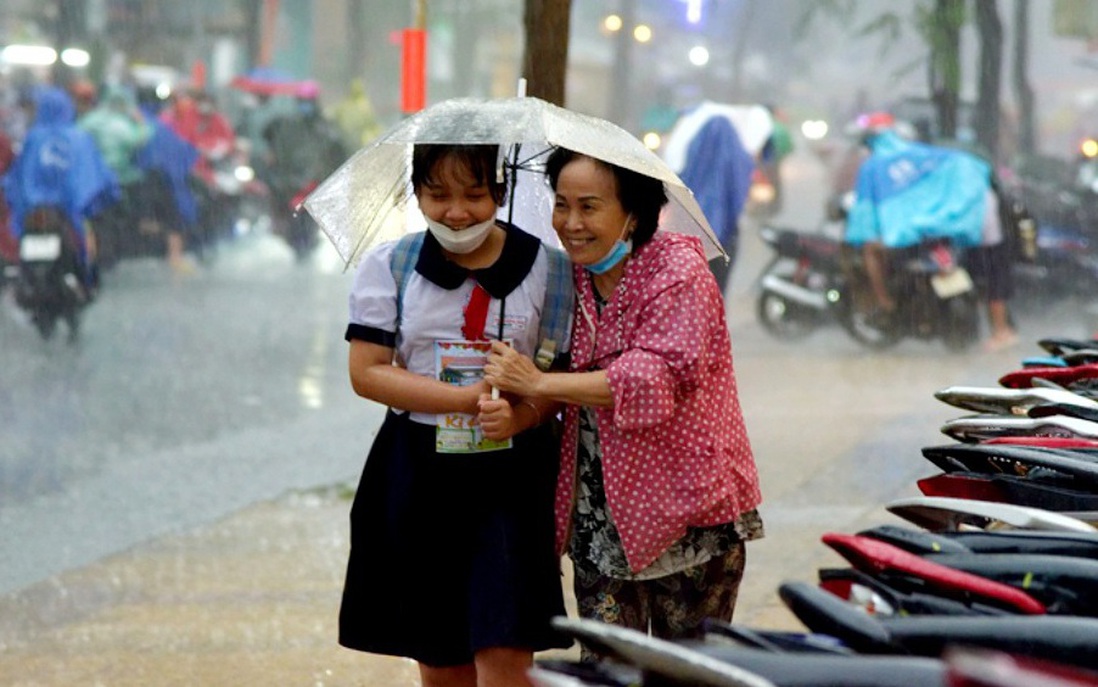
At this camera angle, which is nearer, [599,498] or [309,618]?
[599,498]

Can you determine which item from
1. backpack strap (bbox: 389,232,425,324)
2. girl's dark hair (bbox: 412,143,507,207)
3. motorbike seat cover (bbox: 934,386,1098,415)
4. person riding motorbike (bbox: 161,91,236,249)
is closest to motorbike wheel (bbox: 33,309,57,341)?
person riding motorbike (bbox: 161,91,236,249)

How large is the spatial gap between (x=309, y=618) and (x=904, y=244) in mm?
8522

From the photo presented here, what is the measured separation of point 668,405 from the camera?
332 cm

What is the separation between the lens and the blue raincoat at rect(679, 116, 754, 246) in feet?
36.4

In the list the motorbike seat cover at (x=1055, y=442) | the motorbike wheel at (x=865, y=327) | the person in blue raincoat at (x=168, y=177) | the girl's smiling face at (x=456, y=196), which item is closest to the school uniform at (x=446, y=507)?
the girl's smiling face at (x=456, y=196)

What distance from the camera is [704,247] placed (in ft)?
12.8

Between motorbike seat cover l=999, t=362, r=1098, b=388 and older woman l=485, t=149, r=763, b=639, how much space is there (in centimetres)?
75

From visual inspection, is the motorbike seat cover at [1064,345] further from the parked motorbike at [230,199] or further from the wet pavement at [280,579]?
the parked motorbike at [230,199]

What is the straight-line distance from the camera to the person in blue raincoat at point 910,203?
43.7ft

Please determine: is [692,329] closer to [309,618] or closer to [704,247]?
[704,247]

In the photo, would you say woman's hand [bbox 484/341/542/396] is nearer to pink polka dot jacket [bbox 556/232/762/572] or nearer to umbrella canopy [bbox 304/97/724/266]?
pink polka dot jacket [bbox 556/232/762/572]

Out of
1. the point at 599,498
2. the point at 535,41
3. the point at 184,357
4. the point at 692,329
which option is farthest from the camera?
the point at 184,357

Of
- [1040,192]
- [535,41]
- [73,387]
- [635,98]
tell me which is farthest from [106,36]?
[535,41]

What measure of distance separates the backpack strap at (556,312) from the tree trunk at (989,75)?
15.1m
